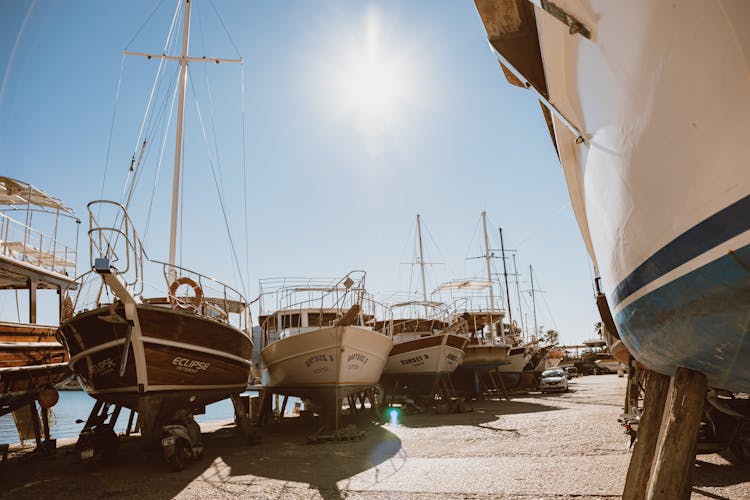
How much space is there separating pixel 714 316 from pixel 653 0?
1151 mm

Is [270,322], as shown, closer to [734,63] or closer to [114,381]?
[114,381]

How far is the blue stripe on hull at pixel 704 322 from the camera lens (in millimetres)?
1388

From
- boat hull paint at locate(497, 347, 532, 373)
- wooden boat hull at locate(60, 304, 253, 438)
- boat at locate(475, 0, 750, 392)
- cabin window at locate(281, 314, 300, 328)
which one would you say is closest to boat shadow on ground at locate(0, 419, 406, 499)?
wooden boat hull at locate(60, 304, 253, 438)

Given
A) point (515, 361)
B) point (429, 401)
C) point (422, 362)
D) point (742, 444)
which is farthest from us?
point (515, 361)

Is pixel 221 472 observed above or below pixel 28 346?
below

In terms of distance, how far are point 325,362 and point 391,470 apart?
4.07 m

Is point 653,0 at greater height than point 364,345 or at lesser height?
greater

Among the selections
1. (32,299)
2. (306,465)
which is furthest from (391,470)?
(32,299)

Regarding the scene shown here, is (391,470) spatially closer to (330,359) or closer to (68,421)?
(330,359)

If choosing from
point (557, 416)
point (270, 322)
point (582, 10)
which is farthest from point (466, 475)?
point (270, 322)

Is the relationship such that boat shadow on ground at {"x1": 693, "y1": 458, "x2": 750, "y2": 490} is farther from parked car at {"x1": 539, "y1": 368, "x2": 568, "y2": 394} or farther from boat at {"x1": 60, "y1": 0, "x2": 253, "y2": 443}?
parked car at {"x1": 539, "y1": 368, "x2": 568, "y2": 394}

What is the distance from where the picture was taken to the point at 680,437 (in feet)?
A: 7.12

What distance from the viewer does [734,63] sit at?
4.15ft

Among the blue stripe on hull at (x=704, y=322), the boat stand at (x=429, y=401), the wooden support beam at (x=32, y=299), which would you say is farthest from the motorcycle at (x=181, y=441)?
the boat stand at (x=429, y=401)
